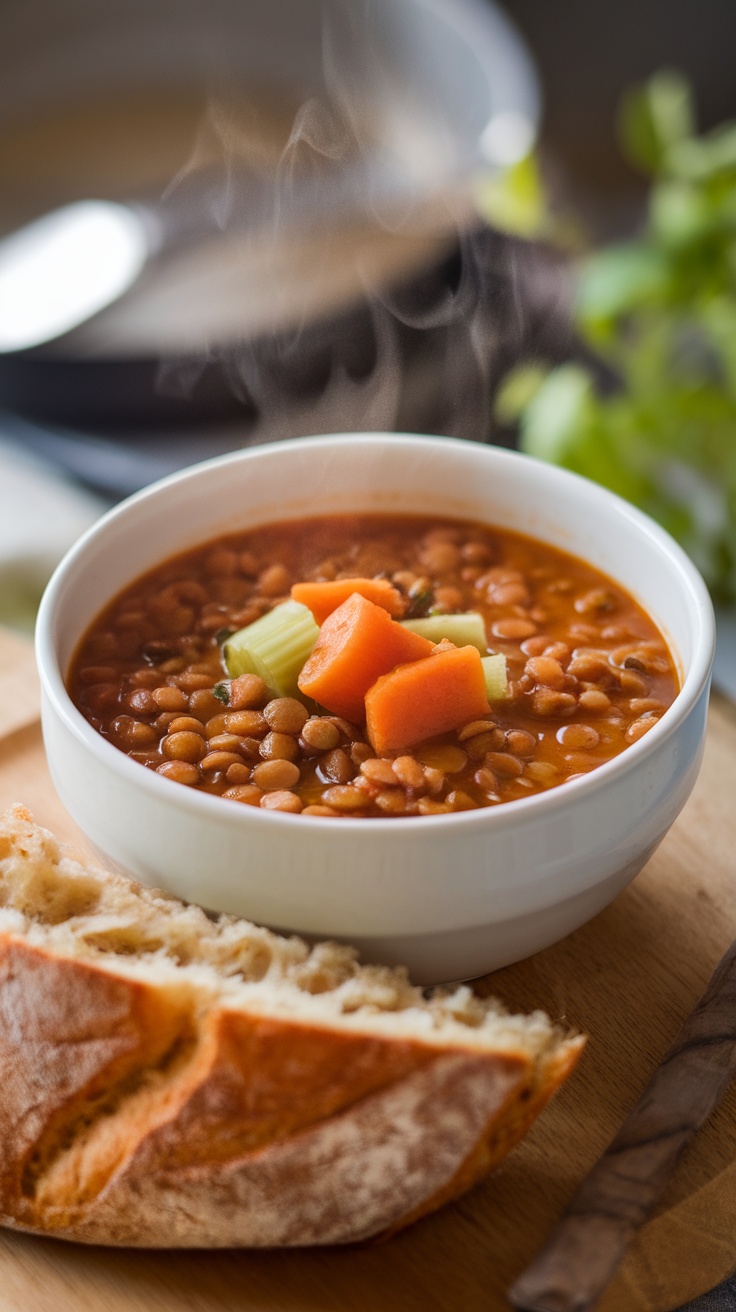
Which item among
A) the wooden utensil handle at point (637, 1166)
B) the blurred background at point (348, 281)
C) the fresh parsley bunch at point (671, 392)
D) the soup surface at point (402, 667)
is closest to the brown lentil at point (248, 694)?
the soup surface at point (402, 667)

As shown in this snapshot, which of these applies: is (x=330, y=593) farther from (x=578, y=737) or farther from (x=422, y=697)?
(x=578, y=737)

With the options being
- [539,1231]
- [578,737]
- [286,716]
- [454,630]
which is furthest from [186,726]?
Result: [539,1231]

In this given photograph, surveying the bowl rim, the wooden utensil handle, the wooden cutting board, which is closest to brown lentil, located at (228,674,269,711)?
the bowl rim

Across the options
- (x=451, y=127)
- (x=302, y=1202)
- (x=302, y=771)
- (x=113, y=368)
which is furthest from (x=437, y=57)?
(x=302, y=1202)

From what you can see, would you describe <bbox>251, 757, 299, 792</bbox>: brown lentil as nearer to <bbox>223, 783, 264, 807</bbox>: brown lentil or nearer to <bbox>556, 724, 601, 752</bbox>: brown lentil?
<bbox>223, 783, 264, 807</bbox>: brown lentil

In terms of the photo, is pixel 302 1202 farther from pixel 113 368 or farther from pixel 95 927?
pixel 113 368

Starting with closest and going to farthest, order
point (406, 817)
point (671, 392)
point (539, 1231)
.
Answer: point (539, 1231), point (406, 817), point (671, 392)

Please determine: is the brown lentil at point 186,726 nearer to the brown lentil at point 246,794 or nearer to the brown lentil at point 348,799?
the brown lentil at point 246,794
